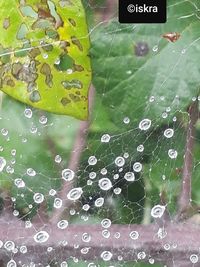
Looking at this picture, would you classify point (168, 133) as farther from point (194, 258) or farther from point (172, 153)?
point (194, 258)

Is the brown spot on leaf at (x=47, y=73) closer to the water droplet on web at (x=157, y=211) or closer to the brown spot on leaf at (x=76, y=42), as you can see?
the brown spot on leaf at (x=76, y=42)

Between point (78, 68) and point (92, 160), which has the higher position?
point (78, 68)

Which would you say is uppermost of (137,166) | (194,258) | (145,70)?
(145,70)

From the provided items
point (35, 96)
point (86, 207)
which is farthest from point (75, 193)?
point (35, 96)

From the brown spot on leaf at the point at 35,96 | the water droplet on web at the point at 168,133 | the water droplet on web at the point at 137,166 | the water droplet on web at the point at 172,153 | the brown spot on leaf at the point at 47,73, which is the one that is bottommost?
the water droplet on web at the point at 137,166

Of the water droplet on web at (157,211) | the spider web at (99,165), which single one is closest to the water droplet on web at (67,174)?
the spider web at (99,165)

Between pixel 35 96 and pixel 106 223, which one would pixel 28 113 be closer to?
pixel 35 96

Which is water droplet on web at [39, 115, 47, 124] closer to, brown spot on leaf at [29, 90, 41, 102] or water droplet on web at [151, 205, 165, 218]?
brown spot on leaf at [29, 90, 41, 102]

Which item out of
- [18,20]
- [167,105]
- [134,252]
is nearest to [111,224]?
[134,252]

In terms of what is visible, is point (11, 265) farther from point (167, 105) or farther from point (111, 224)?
point (167, 105)
